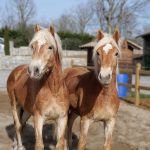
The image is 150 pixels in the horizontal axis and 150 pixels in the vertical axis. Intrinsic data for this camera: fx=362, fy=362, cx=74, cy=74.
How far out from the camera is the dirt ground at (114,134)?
20.6 feet

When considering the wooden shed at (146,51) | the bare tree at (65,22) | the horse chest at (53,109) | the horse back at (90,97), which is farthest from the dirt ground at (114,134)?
the bare tree at (65,22)

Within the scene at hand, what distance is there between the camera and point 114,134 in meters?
7.01

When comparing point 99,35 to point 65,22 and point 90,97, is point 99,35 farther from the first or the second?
point 65,22

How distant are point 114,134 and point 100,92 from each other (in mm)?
2473

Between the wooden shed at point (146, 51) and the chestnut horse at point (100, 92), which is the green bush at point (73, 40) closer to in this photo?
the wooden shed at point (146, 51)

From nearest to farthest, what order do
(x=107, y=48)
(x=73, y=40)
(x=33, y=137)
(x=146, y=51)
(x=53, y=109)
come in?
(x=107, y=48) → (x=53, y=109) → (x=33, y=137) → (x=146, y=51) → (x=73, y=40)

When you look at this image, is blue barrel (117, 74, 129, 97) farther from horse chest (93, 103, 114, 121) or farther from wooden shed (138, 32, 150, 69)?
wooden shed (138, 32, 150, 69)

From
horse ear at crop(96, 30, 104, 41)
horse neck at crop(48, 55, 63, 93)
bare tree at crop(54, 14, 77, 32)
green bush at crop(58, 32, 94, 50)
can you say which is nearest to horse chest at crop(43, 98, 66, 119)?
horse neck at crop(48, 55, 63, 93)

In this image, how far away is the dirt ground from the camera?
6281mm

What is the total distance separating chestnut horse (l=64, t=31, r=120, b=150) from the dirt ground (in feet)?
4.39

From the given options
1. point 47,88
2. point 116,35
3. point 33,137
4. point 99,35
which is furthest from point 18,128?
point 116,35

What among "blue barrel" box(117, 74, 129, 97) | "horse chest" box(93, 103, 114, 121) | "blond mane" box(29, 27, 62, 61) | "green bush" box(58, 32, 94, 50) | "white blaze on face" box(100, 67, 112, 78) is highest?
"green bush" box(58, 32, 94, 50)

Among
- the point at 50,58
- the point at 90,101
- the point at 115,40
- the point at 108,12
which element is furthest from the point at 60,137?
the point at 108,12

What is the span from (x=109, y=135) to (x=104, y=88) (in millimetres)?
635
